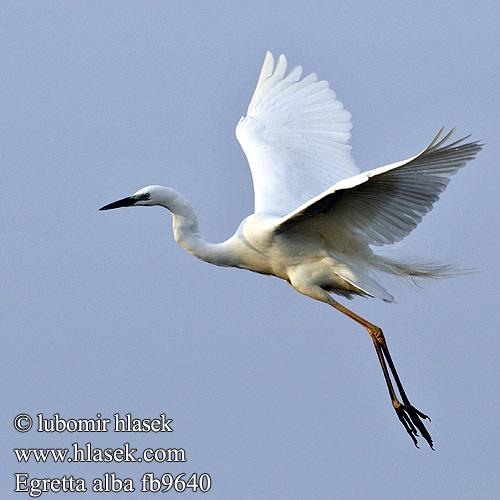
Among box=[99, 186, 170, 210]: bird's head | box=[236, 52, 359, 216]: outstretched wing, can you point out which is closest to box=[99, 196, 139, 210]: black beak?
box=[99, 186, 170, 210]: bird's head

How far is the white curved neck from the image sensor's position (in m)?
9.19

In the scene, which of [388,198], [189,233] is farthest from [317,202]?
[189,233]

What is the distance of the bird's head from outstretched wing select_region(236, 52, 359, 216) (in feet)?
3.32

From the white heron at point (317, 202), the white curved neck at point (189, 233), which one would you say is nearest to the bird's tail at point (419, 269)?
the white heron at point (317, 202)

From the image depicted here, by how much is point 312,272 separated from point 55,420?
2876mm

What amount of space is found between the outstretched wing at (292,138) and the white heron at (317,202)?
10 millimetres

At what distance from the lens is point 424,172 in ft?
25.0

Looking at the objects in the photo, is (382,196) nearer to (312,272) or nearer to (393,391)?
(312,272)

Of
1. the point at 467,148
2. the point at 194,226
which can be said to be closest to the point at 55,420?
the point at 194,226

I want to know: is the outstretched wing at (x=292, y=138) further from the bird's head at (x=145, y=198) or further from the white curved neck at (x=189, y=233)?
the bird's head at (x=145, y=198)

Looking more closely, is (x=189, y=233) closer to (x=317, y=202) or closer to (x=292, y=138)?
(x=317, y=202)

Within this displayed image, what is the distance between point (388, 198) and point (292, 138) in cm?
270

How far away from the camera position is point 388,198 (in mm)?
8242

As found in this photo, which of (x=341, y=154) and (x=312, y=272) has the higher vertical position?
(x=341, y=154)
